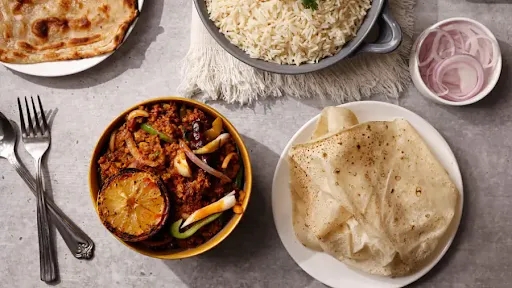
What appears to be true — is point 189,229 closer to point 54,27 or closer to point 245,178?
point 245,178

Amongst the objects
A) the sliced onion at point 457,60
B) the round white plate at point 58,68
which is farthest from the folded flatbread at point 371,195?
the round white plate at point 58,68

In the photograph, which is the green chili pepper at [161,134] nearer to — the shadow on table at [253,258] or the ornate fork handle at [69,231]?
the shadow on table at [253,258]

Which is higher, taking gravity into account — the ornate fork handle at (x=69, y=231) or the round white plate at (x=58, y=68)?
the round white plate at (x=58, y=68)

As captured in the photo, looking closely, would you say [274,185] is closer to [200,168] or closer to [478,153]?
[200,168]

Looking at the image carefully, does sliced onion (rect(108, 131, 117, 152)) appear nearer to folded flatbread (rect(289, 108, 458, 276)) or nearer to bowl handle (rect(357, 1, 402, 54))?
folded flatbread (rect(289, 108, 458, 276))

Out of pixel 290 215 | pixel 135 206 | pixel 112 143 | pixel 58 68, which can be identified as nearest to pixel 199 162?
pixel 135 206
